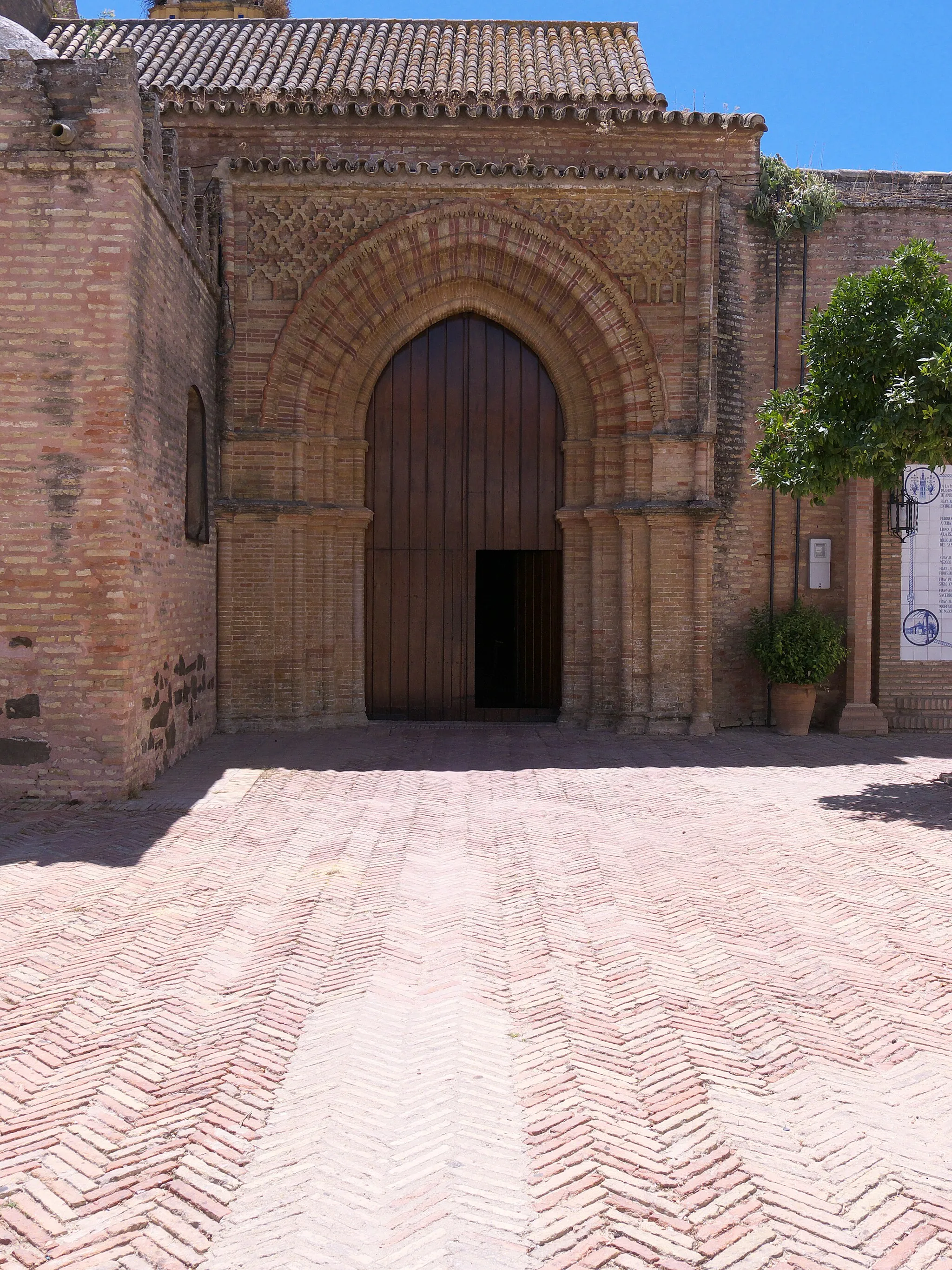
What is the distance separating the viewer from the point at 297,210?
11188mm

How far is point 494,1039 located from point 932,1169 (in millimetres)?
1555

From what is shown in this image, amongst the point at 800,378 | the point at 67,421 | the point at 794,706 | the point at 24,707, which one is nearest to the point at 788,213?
the point at 800,378

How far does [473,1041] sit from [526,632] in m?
9.31

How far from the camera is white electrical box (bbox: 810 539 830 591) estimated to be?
39.3 feet

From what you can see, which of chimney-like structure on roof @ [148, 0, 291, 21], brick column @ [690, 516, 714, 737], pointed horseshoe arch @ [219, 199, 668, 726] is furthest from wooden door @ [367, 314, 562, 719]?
chimney-like structure on roof @ [148, 0, 291, 21]

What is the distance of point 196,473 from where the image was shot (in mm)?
10523

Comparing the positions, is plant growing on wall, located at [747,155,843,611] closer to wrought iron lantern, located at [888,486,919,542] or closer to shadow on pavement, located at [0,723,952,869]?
wrought iron lantern, located at [888,486,919,542]

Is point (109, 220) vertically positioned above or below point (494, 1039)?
above

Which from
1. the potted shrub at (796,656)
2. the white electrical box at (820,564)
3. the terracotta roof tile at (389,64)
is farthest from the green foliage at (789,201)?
the potted shrub at (796,656)

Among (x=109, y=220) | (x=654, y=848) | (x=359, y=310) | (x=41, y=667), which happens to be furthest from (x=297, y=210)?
(x=654, y=848)

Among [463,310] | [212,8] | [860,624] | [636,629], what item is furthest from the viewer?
[212,8]

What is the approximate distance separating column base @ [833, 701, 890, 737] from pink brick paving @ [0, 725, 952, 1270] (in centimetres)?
448

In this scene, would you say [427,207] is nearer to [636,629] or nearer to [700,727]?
[636,629]

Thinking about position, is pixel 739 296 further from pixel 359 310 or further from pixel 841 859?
pixel 841 859
